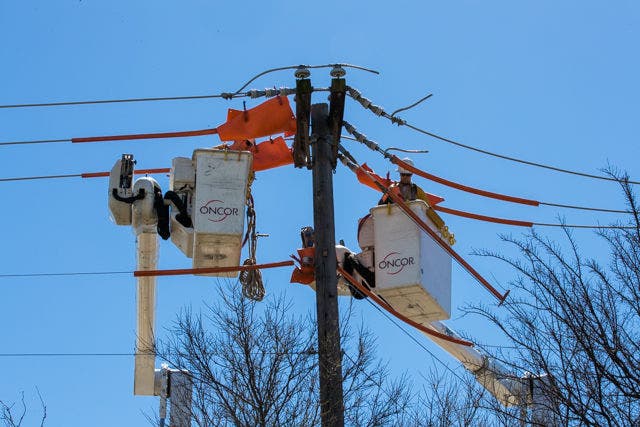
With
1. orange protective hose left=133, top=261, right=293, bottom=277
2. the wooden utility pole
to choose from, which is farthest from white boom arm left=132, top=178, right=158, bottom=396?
the wooden utility pole

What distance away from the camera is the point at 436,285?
1325 cm

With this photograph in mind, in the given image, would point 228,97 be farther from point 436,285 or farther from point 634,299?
point 634,299

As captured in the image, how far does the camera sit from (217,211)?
1287 centimetres

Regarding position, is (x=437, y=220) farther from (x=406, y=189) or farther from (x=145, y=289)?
(x=145, y=289)

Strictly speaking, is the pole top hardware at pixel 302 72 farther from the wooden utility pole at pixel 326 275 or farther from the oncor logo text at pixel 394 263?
the oncor logo text at pixel 394 263

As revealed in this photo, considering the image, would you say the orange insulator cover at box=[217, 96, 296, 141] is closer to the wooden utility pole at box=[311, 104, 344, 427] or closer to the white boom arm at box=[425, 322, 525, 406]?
the wooden utility pole at box=[311, 104, 344, 427]

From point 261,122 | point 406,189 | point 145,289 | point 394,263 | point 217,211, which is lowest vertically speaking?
point 394,263

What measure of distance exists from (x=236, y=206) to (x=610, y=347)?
373cm

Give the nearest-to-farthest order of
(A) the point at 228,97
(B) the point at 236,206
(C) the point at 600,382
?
(C) the point at 600,382 → (B) the point at 236,206 → (A) the point at 228,97

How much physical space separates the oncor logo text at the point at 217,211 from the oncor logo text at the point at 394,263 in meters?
1.41

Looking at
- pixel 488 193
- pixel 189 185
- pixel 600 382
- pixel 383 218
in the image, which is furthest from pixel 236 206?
pixel 600 382

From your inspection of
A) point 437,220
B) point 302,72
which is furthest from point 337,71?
point 437,220

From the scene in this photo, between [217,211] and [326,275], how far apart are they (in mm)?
1194

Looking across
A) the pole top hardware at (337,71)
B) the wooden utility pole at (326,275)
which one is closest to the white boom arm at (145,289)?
the wooden utility pole at (326,275)
